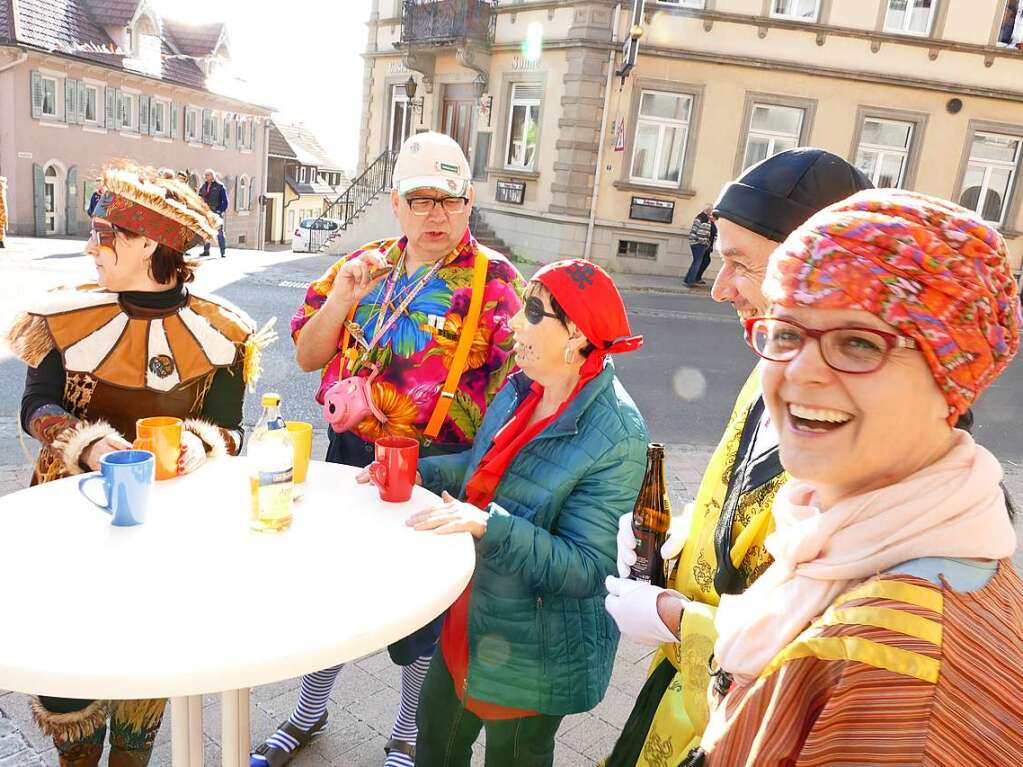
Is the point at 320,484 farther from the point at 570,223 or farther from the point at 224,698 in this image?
the point at 570,223

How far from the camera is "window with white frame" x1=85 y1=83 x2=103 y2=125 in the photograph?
91.4 ft

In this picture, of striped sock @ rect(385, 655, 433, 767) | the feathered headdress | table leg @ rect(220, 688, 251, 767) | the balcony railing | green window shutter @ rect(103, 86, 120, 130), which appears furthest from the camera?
green window shutter @ rect(103, 86, 120, 130)

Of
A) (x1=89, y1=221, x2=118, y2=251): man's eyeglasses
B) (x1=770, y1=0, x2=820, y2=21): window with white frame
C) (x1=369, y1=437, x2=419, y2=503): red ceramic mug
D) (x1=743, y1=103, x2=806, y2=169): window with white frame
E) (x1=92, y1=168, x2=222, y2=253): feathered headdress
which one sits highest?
(x1=770, y1=0, x2=820, y2=21): window with white frame

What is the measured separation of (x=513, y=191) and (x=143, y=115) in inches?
783

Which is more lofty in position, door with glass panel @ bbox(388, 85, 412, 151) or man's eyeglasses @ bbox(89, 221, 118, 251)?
door with glass panel @ bbox(388, 85, 412, 151)

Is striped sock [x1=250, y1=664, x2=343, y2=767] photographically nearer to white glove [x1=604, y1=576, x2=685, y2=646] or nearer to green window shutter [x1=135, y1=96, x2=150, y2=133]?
white glove [x1=604, y1=576, x2=685, y2=646]

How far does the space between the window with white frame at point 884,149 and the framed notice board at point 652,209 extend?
4582mm

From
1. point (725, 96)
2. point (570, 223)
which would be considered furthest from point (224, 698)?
point (725, 96)

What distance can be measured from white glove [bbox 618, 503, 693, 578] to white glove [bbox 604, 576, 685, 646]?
0.13 m

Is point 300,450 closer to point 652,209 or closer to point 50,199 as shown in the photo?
point 652,209

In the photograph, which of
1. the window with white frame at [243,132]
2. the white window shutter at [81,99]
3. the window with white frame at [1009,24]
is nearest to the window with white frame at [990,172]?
the window with white frame at [1009,24]

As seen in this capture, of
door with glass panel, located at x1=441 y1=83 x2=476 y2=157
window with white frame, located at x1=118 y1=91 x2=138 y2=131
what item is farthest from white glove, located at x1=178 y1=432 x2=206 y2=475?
window with white frame, located at x1=118 y1=91 x2=138 y2=131

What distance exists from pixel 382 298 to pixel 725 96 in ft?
55.3

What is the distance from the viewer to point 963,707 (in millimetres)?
965
